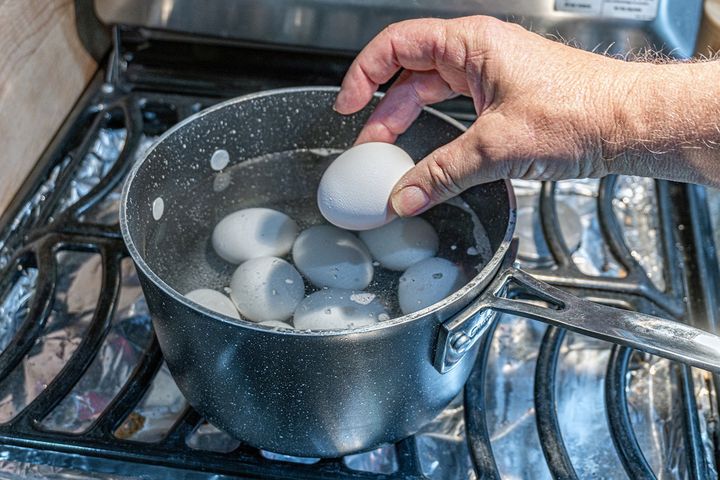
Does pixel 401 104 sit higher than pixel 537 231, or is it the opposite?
pixel 401 104

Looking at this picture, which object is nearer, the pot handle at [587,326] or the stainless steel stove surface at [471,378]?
the pot handle at [587,326]

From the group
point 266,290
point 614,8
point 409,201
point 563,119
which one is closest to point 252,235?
point 266,290

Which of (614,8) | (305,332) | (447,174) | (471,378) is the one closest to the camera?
(305,332)

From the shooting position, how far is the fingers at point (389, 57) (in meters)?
0.67

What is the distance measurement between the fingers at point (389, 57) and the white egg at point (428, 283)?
0.17 meters

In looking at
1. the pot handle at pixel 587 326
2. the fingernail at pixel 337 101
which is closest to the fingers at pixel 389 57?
the fingernail at pixel 337 101

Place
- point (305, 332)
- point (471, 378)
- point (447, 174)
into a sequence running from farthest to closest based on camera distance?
point (471, 378)
point (447, 174)
point (305, 332)

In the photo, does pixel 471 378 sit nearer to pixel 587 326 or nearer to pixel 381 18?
pixel 587 326

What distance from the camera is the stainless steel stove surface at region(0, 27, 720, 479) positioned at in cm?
65

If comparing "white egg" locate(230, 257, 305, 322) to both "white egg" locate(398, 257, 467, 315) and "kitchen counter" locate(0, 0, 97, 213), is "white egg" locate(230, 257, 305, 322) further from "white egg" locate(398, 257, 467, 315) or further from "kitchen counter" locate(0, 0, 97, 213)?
"kitchen counter" locate(0, 0, 97, 213)

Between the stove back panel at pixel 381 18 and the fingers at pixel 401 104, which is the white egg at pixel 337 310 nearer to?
the fingers at pixel 401 104

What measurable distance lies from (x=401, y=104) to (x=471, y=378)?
268 mm

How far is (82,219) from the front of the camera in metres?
0.86

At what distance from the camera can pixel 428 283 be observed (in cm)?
67
